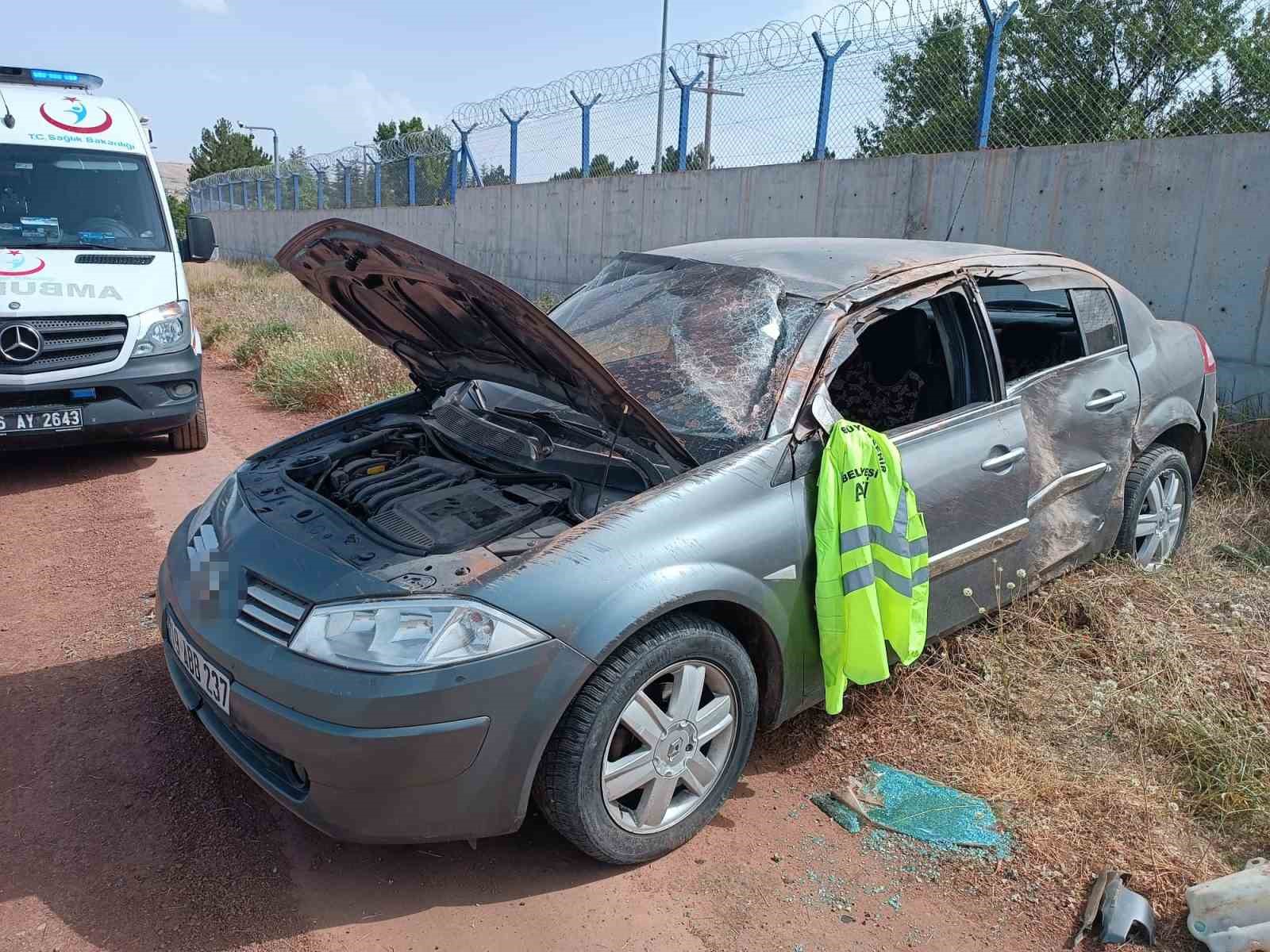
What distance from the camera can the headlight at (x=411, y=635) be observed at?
2.29m

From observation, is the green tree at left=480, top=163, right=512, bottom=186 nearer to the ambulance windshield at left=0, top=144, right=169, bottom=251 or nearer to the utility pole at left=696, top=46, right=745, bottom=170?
the utility pole at left=696, top=46, right=745, bottom=170

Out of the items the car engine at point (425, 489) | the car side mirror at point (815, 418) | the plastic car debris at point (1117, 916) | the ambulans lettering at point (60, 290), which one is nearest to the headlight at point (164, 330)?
the ambulans lettering at point (60, 290)

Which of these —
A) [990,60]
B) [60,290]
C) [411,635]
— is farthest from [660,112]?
[411,635]

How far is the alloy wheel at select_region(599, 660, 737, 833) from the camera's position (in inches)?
99.8

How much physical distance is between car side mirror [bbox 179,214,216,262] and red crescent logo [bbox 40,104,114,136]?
818mm

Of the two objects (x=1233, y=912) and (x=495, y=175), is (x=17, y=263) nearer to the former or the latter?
(x=1233, y=912)

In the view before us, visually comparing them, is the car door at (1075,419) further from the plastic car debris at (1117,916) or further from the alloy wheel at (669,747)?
the alloy wheel at (669,747)

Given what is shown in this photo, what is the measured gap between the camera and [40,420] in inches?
224

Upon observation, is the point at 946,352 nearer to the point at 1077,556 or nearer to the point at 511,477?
the point at 1077,556

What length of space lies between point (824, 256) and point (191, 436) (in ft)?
17.1

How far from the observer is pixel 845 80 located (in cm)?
901

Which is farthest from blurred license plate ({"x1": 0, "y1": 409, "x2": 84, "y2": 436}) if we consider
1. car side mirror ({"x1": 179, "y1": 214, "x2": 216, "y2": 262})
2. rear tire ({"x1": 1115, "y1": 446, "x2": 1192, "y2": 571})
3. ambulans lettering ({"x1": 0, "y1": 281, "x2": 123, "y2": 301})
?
rear tire ({"x1": 1115, "y1": 446, "x2": 1192, "y2": 571})

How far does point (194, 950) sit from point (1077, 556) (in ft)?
11.1

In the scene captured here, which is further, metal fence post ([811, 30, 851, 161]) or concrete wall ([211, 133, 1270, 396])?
metal fence post ([811, 30, 851, 161])
